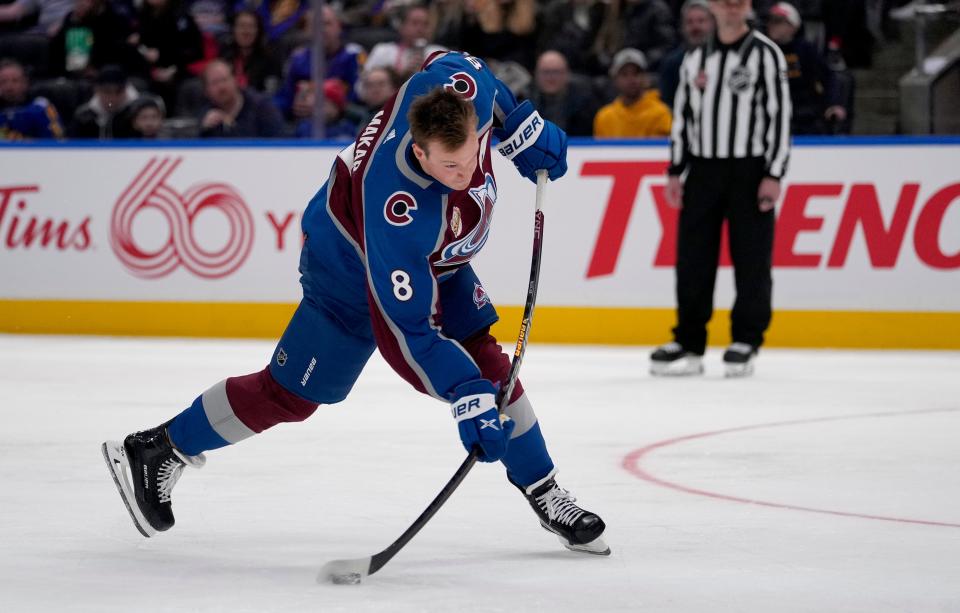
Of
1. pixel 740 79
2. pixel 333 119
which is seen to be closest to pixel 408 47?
pixel 333 119

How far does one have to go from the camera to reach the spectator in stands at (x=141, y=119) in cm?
786

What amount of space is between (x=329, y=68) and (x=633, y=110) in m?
1.79

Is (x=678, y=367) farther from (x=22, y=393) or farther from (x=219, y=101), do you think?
(x=219, y=101)

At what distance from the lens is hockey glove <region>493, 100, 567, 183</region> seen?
3002 millimetres

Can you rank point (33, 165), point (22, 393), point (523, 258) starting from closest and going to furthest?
point (22, 393) < point (523, 258) < point (33, 165)

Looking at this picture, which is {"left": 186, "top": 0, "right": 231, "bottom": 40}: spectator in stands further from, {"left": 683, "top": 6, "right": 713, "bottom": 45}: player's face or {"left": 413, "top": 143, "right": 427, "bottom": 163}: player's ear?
{"left": 413, "top": 143, "right": 427, "bottom": 163}: player's ear

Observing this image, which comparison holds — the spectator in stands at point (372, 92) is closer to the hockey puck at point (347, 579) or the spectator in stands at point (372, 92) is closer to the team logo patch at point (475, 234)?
the team logo patch at point (475, 234)

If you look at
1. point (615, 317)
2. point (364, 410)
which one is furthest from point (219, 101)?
point (364, 410)

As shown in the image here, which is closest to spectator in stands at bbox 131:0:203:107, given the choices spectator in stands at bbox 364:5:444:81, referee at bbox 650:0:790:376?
spectator in stands at bbox 364:5:444:81

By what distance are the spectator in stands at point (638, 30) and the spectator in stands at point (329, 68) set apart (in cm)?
129

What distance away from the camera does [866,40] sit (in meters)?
7.99

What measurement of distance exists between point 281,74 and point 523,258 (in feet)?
7.74

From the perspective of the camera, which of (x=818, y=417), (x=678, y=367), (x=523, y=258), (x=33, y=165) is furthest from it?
(x=33, y=165)

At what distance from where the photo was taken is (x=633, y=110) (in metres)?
7.42
